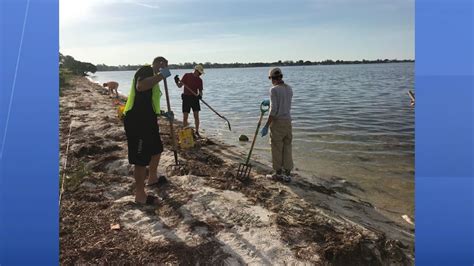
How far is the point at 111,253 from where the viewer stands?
3729 mm

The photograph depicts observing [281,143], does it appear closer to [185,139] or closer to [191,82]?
[185,139]

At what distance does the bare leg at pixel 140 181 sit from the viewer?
4815mm

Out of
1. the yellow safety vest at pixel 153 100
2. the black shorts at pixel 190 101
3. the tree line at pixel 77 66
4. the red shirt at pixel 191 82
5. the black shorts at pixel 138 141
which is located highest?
the tree line at pixel 77 66

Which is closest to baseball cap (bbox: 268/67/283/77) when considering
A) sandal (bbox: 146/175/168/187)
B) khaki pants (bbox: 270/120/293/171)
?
khaki pants (bbox: 270/120/293/171)

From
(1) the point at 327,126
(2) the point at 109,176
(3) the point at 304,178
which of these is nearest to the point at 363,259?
(3) the point at 304,178

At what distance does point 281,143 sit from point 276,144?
0.09m

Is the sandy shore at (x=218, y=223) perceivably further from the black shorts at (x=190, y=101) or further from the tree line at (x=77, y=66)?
the tree line at (x=77, y=66)

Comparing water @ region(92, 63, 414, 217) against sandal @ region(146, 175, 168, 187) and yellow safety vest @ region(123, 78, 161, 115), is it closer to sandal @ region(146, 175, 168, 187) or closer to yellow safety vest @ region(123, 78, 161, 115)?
sandal @ region(146, 175, 168, 187)

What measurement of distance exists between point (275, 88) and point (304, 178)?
2.20 m

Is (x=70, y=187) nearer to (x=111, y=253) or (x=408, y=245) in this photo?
(x=111, y=253)

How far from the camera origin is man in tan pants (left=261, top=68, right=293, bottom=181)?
6.13 meters

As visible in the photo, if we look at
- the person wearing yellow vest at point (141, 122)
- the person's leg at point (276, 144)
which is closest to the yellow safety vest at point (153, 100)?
the person wearing yellow vest at point (141, 122)

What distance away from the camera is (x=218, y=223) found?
4.28 metres

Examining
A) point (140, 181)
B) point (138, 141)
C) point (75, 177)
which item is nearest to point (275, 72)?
point (138, 141)
